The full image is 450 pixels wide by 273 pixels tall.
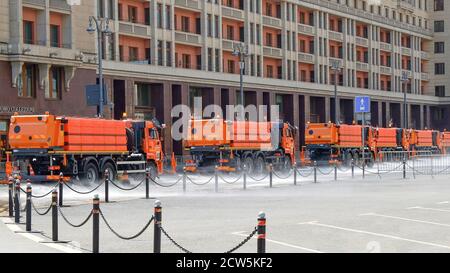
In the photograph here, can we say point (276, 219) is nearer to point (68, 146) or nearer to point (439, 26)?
point (68, 146)

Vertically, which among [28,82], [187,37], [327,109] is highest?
[187,37]

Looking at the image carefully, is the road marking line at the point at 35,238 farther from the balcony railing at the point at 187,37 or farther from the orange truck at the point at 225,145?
the balcony railing at the point at 187,37

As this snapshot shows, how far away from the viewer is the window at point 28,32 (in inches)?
1983

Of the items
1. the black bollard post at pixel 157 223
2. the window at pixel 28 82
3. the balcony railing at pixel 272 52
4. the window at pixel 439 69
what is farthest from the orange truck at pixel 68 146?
the window at pixel 439 69

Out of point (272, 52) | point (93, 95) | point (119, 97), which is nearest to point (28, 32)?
point (93, 95)

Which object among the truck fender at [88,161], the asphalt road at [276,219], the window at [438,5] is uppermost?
the window at [438,5]

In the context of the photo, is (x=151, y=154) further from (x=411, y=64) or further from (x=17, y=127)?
(x=411, y=64)

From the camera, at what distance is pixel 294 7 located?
268 ft

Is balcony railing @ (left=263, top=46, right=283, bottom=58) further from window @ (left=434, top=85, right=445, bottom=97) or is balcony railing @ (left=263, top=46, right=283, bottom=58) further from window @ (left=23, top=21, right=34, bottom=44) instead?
window @ (left=434, top=85, right=445, bottom=97)

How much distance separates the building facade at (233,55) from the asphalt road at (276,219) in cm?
2121

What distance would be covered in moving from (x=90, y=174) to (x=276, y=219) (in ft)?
53.8

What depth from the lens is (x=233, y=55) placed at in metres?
73.2

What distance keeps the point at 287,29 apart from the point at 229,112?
48.0ft
